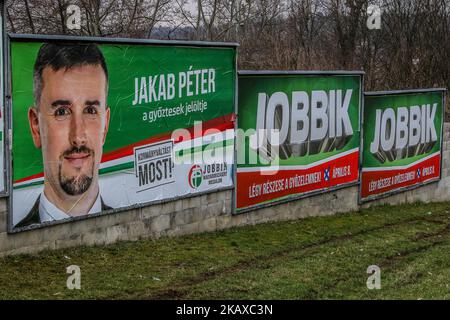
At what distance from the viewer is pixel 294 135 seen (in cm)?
1261

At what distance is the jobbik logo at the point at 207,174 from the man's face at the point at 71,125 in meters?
1.78

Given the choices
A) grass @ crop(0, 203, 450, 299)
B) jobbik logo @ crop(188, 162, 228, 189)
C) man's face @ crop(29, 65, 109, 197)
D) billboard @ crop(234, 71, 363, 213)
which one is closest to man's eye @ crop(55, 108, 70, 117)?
man's face @ crop(29, 65, 109, 197)

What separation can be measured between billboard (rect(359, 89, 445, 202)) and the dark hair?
686cm

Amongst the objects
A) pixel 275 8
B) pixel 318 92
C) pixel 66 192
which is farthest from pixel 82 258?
pixel 275 8

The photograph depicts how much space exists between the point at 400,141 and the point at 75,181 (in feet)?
28.5

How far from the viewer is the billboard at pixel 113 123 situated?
27.6ft

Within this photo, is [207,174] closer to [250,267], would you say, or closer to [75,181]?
[250,267]

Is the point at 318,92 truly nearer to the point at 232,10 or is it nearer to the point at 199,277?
the point at 199,277

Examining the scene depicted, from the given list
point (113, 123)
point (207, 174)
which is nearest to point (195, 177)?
point (207, 174)

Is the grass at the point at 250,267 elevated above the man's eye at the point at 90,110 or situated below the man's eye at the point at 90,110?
below

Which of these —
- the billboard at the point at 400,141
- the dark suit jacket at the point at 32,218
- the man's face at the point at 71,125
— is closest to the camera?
the dark suit jacket at the point at 32,218

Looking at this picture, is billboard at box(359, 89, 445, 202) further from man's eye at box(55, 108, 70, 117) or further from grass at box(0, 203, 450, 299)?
man's eye at box(55, 108, 70, 117)

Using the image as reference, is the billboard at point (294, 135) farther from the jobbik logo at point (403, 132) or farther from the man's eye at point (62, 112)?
the man's eye at point (62, 112)

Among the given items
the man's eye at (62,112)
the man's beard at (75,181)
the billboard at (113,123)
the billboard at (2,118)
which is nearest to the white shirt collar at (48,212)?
the billboard at (113,123)
